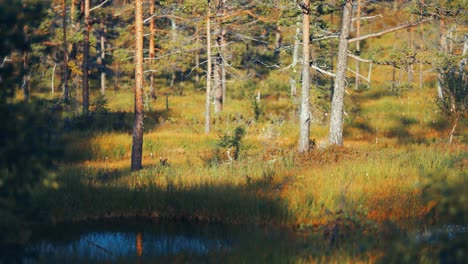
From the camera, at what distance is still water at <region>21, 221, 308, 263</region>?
793cm

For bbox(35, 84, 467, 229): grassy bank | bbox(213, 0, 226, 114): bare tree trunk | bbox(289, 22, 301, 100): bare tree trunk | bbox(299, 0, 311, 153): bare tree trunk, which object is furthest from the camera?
bbox(213, 0, 226, 114): bare tree trunk

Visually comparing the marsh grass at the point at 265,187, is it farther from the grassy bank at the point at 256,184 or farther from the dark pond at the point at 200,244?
the dark pond at the point at 200,244

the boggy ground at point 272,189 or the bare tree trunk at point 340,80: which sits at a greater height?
the bare tree trunk at point 340,80

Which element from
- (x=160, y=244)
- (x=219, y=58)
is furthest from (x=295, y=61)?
(x=160, y=244)

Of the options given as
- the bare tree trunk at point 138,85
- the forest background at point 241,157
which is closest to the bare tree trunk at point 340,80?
the forest background at point 241,157

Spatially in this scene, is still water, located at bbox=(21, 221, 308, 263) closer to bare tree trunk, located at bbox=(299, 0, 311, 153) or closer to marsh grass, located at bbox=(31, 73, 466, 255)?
marsh grass, located at bbox=(31, 73, 466, 255)

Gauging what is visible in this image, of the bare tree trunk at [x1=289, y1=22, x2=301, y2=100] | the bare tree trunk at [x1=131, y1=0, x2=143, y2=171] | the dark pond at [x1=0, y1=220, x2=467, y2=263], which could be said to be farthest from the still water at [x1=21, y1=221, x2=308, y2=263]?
the bare tree trunk at [x1=289, y1=22, x2=301, y2=100]

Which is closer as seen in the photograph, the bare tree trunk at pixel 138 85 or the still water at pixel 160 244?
the still water at pixel 160 244

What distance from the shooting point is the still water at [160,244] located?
7.93m

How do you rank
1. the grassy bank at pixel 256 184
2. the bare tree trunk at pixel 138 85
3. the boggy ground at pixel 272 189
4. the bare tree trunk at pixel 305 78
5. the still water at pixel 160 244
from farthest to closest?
the bare tree trunk at pixel 305 78, the bare tree trunk at pixel 138 85, the grassy bank at pixel 256 184, the boggy ground at pixel 272 189, the still water at pixel 160 244

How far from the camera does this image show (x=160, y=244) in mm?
9680

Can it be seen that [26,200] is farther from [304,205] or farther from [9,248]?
[304,205]

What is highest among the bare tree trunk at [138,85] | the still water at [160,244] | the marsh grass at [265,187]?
the bare tree trunk at [138,85]

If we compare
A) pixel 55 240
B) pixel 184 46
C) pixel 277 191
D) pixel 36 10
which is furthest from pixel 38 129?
pixel 184 46
